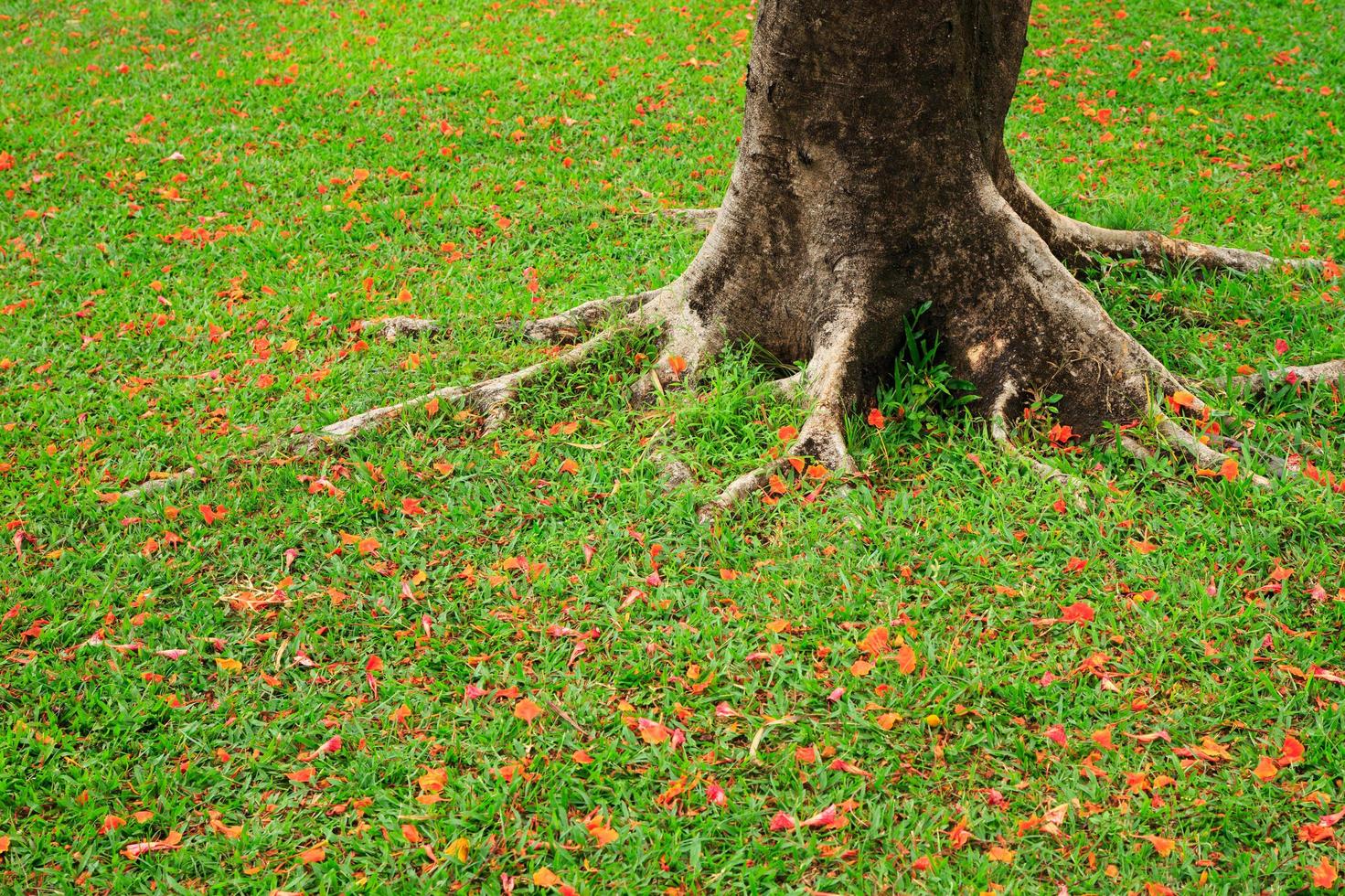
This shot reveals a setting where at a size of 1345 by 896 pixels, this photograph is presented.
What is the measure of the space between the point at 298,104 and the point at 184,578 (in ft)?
19.1

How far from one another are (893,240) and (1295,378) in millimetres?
1927

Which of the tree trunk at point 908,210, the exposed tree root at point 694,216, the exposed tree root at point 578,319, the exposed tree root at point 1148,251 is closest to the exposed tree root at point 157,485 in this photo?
the exposed tree root at point 578,319

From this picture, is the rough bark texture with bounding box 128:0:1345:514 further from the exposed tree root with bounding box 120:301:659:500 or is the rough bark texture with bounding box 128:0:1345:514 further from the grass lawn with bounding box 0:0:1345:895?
the grass lawn with bounding box 0:0:1345:895

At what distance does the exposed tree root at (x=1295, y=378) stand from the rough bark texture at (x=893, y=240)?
14 millimetres

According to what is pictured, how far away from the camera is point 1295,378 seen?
446 centimetres

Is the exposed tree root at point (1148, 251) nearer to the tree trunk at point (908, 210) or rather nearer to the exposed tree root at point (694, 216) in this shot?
the tree trunk at point (908, 210)

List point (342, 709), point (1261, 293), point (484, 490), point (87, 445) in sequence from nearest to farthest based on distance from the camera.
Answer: point (342, 709)
point (484, 490)
point (87, 445)
point (1261, 293)

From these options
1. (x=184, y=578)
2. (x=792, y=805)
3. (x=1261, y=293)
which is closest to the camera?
(x=792, y=805)

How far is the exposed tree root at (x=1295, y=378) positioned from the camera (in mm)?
4461

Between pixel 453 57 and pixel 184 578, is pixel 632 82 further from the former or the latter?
pixel 184 578

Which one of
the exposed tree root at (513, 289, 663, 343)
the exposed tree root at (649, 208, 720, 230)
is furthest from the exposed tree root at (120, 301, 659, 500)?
the exposed tree root at (649, 208, 720, 230)

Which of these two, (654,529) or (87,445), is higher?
(87,445)

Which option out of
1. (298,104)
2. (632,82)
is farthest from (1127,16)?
(298,104)

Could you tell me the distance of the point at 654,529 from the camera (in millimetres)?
4195
